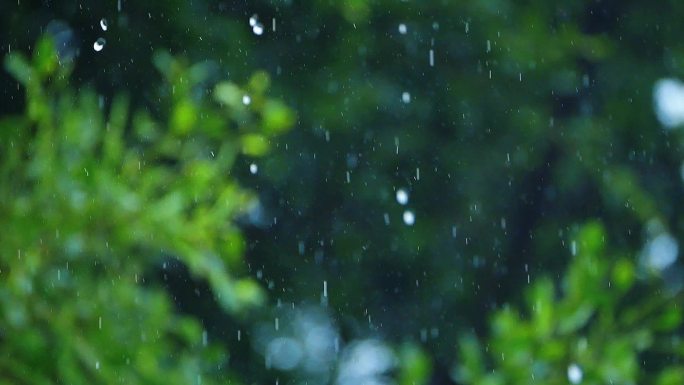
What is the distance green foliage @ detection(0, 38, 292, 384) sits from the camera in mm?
1394

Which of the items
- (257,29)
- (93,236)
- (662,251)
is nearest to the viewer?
(93,236)

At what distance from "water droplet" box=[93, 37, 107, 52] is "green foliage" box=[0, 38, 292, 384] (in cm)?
88

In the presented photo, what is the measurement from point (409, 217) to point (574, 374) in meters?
1.29

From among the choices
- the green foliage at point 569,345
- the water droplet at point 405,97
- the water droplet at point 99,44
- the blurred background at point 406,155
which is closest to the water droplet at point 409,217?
the blurred background at point 406,155

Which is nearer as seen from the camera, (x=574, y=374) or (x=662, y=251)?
(x=574, y=374)

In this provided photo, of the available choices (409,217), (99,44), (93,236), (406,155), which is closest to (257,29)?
(99,44)

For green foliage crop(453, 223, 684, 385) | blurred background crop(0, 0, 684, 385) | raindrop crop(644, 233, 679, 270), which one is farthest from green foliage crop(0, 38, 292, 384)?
raindrop crop(644, 233, 679, 270)

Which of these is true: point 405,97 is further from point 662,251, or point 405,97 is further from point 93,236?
point 93,236

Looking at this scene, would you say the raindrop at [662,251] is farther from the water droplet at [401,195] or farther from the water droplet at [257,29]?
the water droplet at [257,29]

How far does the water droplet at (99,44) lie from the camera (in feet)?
8.02

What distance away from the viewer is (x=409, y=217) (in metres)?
2.85

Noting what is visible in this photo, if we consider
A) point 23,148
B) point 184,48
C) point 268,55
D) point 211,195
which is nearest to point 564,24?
point 268,55

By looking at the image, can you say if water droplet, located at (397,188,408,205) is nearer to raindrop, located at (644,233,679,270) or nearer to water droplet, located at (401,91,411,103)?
water droplet, located at (401,91,411,103)

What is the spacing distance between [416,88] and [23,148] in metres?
1.43
